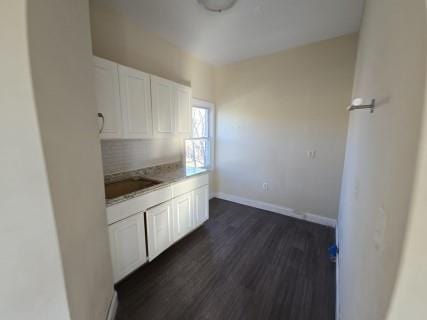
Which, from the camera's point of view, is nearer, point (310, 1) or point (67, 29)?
point (67, 29)

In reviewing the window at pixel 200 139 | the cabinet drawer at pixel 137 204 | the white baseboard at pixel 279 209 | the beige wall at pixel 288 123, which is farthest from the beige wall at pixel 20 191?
the white baseboard at pixel 279 209

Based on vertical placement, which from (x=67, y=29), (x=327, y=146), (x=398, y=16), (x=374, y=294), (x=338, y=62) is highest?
(x=338, y=62)

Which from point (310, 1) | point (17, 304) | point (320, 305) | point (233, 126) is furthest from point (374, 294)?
point (233, 126)

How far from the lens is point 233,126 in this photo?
354cm

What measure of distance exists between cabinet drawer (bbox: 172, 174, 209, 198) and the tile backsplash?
25.8 inches

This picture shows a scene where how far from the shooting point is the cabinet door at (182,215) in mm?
2190

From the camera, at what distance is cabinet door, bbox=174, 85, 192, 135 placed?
250 centimetres

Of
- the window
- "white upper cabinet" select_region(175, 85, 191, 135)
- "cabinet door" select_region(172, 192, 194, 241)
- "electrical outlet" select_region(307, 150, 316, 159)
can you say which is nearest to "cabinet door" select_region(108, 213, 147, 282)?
"cabinet door" select_region(172, 192, 194, 241)

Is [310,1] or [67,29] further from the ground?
[310,1]

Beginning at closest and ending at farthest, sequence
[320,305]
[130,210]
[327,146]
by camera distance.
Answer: [320,305] < [130,210] < [327,146]

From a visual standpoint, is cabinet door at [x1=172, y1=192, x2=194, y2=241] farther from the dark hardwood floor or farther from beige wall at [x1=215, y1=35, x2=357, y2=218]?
beige wall at [x1=215, y1=35, x2=357, y2=218]

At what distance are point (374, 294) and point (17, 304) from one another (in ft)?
4.27

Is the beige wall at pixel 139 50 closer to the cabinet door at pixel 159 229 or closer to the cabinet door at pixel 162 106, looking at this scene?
the cabinet door at pixel 162 106

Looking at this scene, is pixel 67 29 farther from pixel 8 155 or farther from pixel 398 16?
pixel 398 16
